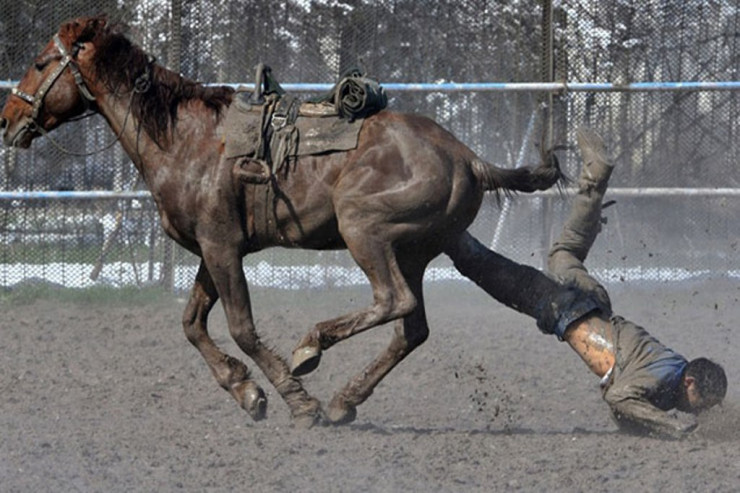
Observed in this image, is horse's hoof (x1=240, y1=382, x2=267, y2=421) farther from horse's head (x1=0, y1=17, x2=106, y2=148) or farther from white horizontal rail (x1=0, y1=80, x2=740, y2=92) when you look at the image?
white horizontal rail (x1=0, y1=80, x2=740, y2=92)

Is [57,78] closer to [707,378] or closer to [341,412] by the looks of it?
[341,412]

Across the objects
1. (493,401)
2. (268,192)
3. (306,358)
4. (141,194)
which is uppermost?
(268,192)

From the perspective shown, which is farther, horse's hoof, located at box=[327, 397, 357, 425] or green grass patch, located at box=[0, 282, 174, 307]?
green grass patch, located at box=[0, 282, 174, 307]

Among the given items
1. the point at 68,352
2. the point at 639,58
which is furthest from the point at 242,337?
the point at 639,58

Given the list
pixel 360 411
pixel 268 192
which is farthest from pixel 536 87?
pixel 268 192

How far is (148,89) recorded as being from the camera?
20.3ft

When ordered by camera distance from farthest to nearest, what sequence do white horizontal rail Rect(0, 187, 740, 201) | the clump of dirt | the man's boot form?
white horizontal rail Rect(0, 187, 740, 201) < the man's boot < the clump of dirt

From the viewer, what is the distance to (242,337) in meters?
6.01

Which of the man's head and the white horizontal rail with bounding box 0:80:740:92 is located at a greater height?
the white horizontal rail with bounding box 0:80:740:92

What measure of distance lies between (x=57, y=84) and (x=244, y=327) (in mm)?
1558

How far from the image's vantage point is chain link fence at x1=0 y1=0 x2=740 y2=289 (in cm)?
1020

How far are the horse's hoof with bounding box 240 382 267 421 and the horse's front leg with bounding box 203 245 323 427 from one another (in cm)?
13

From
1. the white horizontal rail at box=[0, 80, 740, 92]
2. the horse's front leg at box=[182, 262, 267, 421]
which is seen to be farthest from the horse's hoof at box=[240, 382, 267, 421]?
the white horizontal rail at box=[0, 80, 740, 92]

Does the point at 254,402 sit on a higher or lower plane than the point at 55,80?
lower
